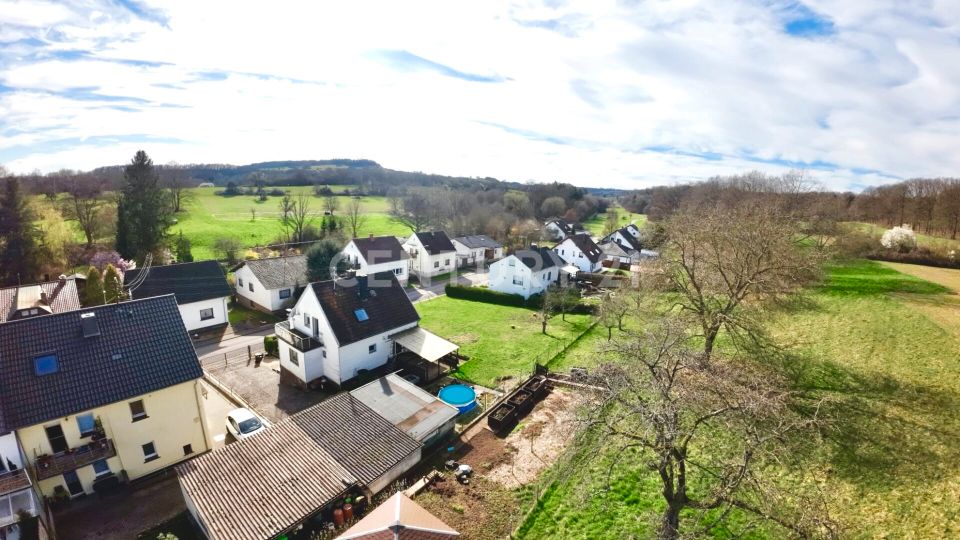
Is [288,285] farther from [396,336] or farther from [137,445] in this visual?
[137,445]

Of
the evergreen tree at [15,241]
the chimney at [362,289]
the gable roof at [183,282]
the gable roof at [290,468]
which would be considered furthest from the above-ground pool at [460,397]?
the evergreen tree at [15,241]

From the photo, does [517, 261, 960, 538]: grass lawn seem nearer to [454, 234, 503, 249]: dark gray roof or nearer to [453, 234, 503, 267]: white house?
[453, 234, 503, 267]: white house

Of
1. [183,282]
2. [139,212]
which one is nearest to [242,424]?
[183,282]

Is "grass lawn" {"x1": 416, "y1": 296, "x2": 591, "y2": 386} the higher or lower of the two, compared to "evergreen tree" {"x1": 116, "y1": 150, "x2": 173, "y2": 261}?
lower

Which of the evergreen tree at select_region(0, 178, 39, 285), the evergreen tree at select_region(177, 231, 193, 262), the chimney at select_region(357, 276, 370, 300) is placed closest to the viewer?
the chimney at select_region(357, 276, 370, 300)

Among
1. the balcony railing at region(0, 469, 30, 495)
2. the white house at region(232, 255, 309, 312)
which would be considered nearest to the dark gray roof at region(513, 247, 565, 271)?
the white house at region(232, 255, 309, 312)

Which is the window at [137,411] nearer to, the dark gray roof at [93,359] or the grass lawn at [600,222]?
the dark gray roof at [93,359]

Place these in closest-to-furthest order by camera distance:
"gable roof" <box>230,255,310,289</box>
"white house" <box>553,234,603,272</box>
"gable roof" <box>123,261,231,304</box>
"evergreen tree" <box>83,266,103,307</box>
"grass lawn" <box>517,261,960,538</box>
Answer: "grass lawn" <box>517,261,960,538</box>
"evergreen tree" <box>83,266,103,307</box>
"gable roof" <box>123,261,231,304</box>
"gable roof" <box>230,255,310,289</box>
"white house" <box>553,234,603,272</box>

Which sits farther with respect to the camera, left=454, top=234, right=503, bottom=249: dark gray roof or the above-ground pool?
left=454, top=234, right=503, bottom=249: dark gray roof

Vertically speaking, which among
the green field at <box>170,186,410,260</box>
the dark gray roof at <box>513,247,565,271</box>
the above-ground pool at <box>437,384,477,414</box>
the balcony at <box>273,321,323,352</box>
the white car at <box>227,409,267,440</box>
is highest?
the green field at <box>170,186,410,260</box>
